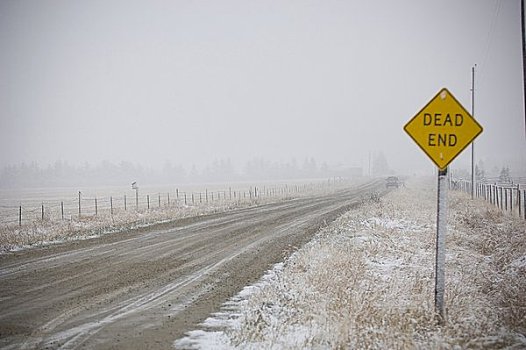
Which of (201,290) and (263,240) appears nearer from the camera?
(201,290)

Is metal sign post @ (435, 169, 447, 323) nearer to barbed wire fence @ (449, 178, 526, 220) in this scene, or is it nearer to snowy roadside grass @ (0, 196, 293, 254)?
snowy roadside grass @ (0, 196, 293, 254)

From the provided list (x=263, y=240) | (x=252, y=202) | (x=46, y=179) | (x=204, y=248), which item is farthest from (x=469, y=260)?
(x=46, y=179)

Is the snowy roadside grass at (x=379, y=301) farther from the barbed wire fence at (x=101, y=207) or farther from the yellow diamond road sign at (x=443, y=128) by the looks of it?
the barbed wire fence at (x=101, y=207)

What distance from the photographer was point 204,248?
13938 mm

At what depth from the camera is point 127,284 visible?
30.5 feet

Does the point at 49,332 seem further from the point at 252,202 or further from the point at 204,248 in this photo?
the point at 252,202

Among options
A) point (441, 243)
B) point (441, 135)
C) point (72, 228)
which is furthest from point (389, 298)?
point (72, 228)

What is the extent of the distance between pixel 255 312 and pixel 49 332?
3.27 meters

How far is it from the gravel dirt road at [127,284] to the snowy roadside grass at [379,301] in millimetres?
798

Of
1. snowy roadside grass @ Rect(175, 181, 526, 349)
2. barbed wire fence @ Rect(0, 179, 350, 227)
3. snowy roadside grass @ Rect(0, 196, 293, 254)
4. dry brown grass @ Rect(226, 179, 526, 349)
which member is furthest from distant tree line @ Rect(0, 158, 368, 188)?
snowy roadside grass @ Rect(175, 181, 526, 349)

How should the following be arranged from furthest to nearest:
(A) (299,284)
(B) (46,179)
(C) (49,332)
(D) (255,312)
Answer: (B) (46,179) < (A) (299,284) < (D) (255,312) < (C) (49,332)

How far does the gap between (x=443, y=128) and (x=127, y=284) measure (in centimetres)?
732

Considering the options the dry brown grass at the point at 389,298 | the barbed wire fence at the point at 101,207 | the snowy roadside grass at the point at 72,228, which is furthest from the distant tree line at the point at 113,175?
the dry brown grass at the point at 389,298

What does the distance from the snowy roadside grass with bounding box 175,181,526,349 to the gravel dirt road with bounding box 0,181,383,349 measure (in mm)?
798
